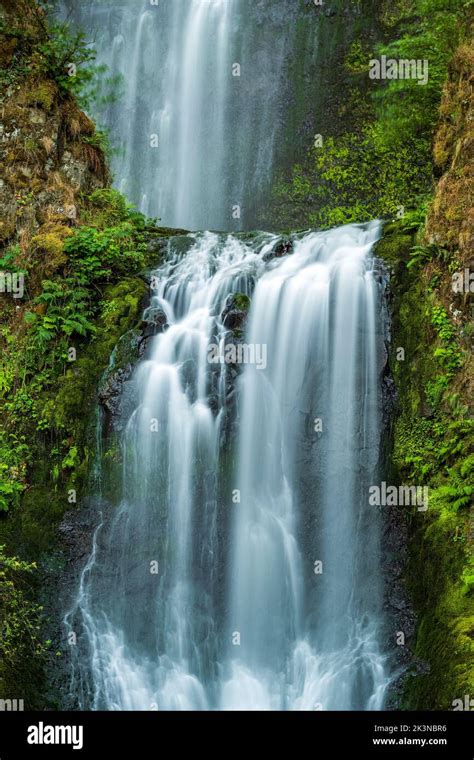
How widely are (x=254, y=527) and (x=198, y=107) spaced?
13357 mm

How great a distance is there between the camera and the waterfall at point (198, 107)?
19.3 metres

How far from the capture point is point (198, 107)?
65.5 feet

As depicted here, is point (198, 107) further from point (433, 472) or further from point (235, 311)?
point (433, 472)

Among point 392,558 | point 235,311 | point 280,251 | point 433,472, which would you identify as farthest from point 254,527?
point 280,251

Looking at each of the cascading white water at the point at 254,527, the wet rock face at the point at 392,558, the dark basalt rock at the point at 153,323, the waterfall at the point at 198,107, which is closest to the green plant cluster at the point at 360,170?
the waterfall at the point at 198,107

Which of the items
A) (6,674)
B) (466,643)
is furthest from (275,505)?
(6,674)

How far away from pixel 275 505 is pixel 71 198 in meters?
5.75

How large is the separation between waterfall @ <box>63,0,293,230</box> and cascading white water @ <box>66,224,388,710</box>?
905 cm

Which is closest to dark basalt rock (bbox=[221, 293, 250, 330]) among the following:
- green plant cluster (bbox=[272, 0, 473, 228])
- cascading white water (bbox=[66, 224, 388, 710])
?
cascading white water (bbox=[66, 224, 388, 710])

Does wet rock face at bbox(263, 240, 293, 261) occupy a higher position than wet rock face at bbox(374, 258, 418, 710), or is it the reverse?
wet rock face at bbox(263, 240, 293, 261)

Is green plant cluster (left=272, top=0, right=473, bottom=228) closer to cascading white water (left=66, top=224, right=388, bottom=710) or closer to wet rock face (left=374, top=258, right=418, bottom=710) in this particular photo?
cascading white water (left=66, top=224, right=388, bottom=710)

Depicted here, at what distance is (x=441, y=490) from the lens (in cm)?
895

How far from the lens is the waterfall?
63.5ft

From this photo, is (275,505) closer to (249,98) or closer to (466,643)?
(466,643)
